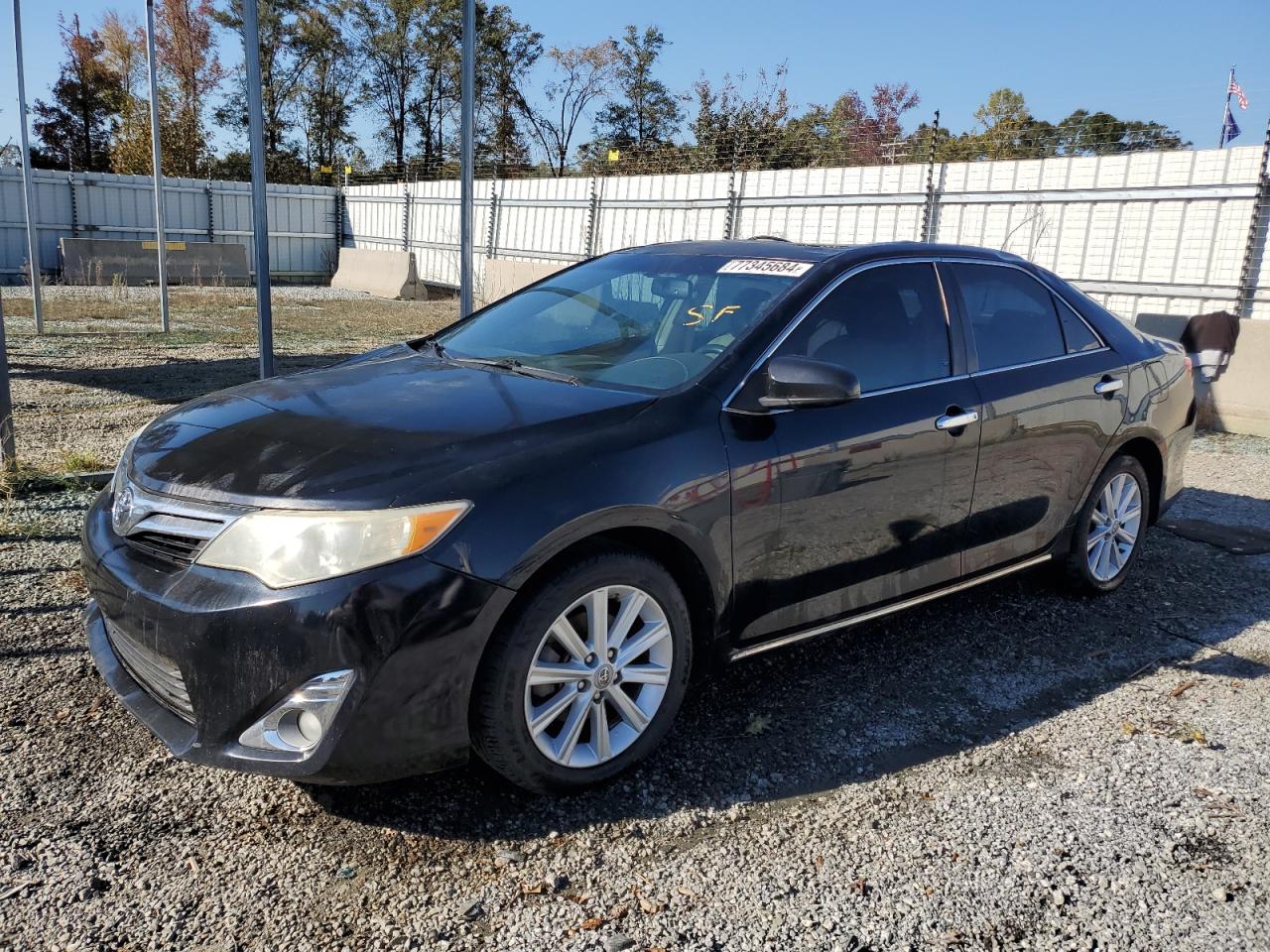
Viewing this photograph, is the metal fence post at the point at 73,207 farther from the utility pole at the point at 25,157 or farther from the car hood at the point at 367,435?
the car hood at the point at 367,435

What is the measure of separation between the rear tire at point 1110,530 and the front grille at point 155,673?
3.76 meters

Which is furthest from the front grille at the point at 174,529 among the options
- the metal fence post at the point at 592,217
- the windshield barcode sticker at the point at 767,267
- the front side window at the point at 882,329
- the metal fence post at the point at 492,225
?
the metal fence post at the point at 492,225

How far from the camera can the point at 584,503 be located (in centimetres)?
268

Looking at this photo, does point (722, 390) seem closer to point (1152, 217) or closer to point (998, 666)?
point (998, 666)

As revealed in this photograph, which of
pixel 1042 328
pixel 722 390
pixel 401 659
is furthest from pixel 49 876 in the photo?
pixel 1042 328

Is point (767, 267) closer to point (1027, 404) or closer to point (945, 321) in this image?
point (945, 321)

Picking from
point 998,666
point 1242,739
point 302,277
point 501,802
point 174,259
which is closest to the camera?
point 501,802

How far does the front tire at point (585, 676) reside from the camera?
261cm

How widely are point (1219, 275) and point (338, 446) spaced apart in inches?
400

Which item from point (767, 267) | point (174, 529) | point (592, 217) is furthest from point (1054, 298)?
point (592, 217)

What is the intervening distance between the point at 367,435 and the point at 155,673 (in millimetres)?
866

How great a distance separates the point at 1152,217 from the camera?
10.5m

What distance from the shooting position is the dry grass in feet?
25.6

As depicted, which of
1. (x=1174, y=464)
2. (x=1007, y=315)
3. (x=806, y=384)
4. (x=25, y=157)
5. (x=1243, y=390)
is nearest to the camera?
(x=806, y=384)
